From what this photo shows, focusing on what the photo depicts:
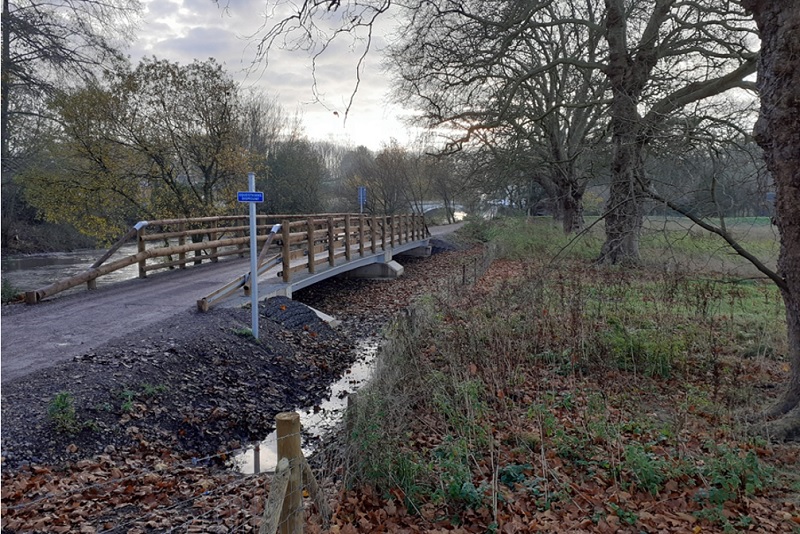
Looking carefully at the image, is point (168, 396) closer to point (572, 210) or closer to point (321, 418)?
point (321, 418)

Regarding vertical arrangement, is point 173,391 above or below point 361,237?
below

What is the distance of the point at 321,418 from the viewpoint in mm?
7188

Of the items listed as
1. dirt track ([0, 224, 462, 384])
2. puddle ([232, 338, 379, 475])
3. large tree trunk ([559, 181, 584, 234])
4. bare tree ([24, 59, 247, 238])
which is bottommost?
puddle ([232, 338, 379, 475])

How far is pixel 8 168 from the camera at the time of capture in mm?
18016

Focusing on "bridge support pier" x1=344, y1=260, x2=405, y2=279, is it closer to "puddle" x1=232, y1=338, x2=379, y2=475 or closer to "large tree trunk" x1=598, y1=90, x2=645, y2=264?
"large tree trunk" x1=598, y1=90, x2=645, y2=264

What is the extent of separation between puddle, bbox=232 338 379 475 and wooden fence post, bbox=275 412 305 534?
2.53 metres

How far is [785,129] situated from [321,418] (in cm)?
613

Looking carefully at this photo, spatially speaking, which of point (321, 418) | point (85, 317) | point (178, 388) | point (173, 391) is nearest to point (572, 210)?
point (321, 418)

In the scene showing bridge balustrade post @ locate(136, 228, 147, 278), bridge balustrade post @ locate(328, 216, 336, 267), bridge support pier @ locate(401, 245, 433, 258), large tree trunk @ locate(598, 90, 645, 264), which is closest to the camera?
large tree trunk @ locate(598, 90, 645, 264)

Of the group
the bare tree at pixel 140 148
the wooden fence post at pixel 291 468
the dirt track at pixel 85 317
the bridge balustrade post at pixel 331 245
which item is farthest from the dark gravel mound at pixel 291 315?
the bare tree at pixel 140 148

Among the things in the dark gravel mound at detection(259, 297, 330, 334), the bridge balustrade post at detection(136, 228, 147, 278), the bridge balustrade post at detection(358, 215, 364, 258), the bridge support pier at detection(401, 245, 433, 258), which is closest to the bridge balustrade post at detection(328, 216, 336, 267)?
the bridge balustrade post at detection(358, 215, 364, 258)

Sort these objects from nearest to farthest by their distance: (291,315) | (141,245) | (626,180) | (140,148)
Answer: (626,180), (291,315), (141,245), (140,148)

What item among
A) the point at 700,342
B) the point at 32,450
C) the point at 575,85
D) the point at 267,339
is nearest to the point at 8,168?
the point at 267,339

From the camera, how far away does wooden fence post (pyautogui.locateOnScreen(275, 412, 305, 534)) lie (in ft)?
9.96
